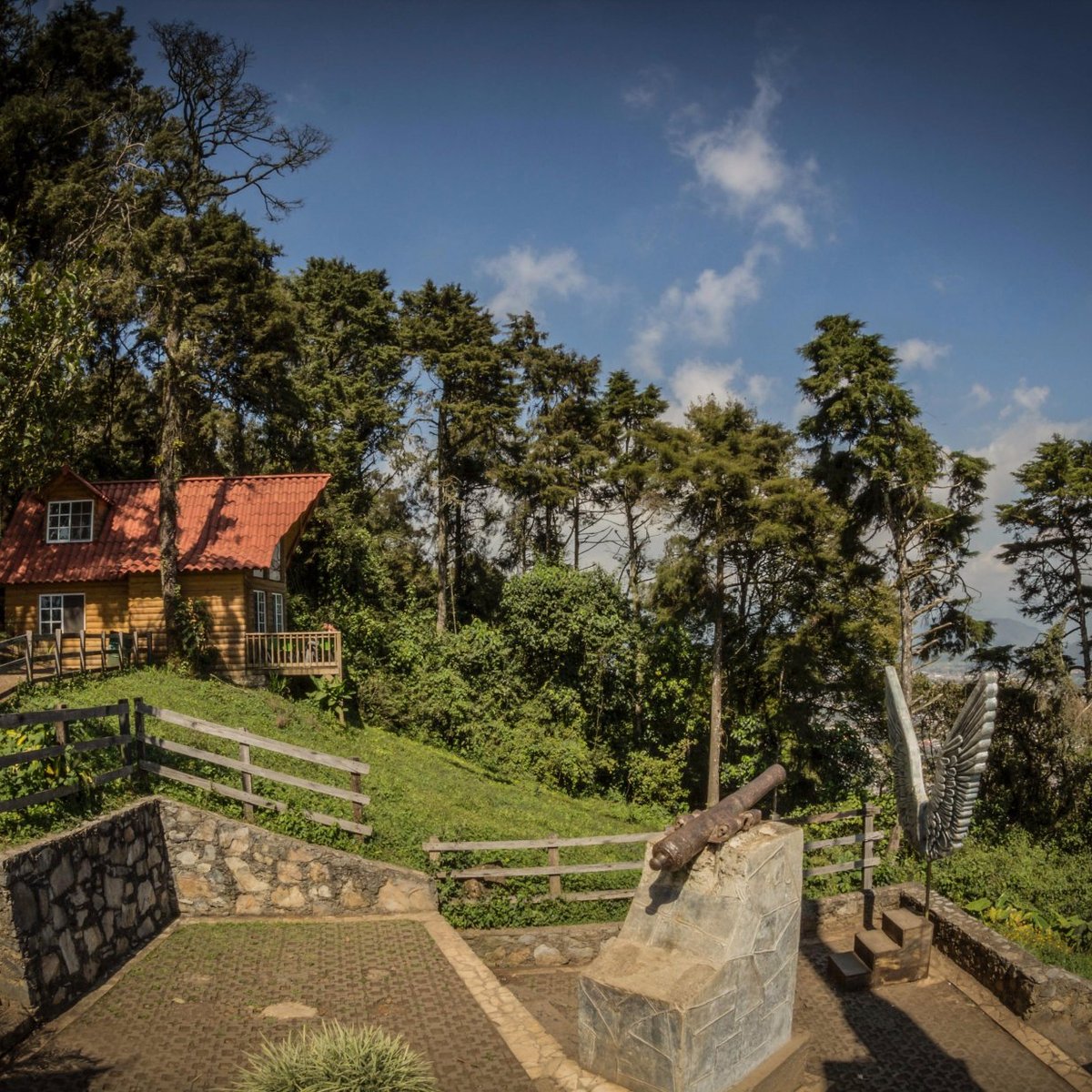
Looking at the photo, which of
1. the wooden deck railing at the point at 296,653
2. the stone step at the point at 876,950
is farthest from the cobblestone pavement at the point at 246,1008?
the wooden deck railing at the point at 296,653

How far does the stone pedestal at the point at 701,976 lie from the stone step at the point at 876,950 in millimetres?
3363

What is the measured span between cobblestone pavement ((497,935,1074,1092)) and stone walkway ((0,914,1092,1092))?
0.02 m

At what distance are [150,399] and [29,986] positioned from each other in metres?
24.4

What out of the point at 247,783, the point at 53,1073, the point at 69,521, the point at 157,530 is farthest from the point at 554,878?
the point at 69,521

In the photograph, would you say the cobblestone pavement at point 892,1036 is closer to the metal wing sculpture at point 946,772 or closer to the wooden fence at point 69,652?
the metal wing sculpture at point 946,772

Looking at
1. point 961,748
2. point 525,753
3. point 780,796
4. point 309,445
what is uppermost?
point 309,445

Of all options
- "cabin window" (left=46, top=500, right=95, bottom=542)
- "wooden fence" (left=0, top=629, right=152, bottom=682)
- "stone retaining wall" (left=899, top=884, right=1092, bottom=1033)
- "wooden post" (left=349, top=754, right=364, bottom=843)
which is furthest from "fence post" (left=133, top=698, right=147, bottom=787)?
"cabin window" (left=46, top=500, right=95, bottom=542)

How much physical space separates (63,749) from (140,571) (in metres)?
13.5

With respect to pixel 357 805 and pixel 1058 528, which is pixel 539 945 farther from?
pixel 1058 528

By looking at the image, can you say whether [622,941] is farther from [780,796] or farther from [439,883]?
[780,796]

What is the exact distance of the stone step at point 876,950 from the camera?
1024 centimetres

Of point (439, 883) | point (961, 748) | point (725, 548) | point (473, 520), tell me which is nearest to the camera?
point (961, 748)

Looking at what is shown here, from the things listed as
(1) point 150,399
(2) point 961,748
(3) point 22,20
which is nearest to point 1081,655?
(2) point 961,748

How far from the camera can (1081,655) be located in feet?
63.6
